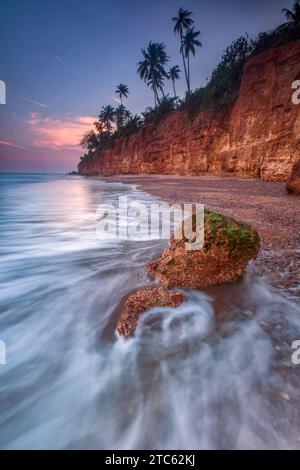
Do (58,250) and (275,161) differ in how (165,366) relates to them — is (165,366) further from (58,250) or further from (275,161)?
(275,161)

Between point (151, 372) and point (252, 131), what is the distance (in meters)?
16.6

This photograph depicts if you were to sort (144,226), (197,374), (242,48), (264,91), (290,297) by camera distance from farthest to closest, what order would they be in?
(242,48), (264,91), (144,226), (290,297), (197,374)

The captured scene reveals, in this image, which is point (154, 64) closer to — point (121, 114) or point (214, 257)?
point (121, 114)

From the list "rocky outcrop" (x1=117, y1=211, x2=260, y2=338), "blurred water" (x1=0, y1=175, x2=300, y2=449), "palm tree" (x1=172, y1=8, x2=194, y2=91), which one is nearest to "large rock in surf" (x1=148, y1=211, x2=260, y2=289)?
"rocky outcrop" (x1=117, y1=211, x2=260, y2=338)

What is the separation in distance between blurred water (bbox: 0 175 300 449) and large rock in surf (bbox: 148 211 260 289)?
5.9 inches

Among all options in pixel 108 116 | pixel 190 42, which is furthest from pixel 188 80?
pixel 108 116

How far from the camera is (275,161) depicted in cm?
1279

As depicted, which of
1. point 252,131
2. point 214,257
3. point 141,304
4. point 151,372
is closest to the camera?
point 151,372

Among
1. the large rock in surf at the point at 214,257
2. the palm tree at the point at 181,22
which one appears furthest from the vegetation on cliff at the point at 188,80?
the large rock in surf at the point at 214,257

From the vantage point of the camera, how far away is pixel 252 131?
14922 mm

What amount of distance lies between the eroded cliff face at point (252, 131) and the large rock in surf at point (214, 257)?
11735 millimetres

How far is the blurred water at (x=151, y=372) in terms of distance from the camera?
48.9 inches
